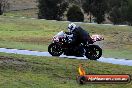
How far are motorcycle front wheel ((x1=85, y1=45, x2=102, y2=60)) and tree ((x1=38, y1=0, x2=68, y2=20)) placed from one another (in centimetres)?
4887

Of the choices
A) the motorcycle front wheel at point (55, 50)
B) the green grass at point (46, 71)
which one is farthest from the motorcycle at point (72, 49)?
the green grass at point (46, 71)

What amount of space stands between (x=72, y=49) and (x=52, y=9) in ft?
164

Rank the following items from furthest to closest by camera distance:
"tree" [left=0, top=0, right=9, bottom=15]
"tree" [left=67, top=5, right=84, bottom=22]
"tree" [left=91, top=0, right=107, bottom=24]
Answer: "tree" [left=0, top=0, right=9, bottom=15]
"tree" [left=91, top=0, right=107, bottom=24]
"tree" [left=67, top=5, right=84, bottom=22]

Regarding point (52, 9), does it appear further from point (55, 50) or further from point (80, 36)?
point (80, 36)

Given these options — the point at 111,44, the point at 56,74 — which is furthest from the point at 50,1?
the point at 56,74

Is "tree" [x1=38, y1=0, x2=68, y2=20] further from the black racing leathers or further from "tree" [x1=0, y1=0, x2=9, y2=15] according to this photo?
the black racing leathers

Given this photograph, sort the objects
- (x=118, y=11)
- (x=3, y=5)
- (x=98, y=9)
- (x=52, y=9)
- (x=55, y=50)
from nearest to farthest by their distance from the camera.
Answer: (x=55, y=50) → (x=98, y=9) → (x=52, y=9) → (x=118, y=11) → (x=3, y=5)

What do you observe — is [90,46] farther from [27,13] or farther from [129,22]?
[27,13]

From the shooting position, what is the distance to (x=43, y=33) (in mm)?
38375

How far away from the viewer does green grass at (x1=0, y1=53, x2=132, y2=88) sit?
1557 cm

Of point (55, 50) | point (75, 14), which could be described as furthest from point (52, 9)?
point (55, 50)

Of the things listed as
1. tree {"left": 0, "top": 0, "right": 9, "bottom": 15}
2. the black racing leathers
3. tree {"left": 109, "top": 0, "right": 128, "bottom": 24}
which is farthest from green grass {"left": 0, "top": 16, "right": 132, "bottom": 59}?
tree {"left": 0, "top": 0, "right": 9, "bottom": 15}

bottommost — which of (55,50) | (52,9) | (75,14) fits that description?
(52,9)

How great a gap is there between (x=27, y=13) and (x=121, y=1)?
21666 millimetres
